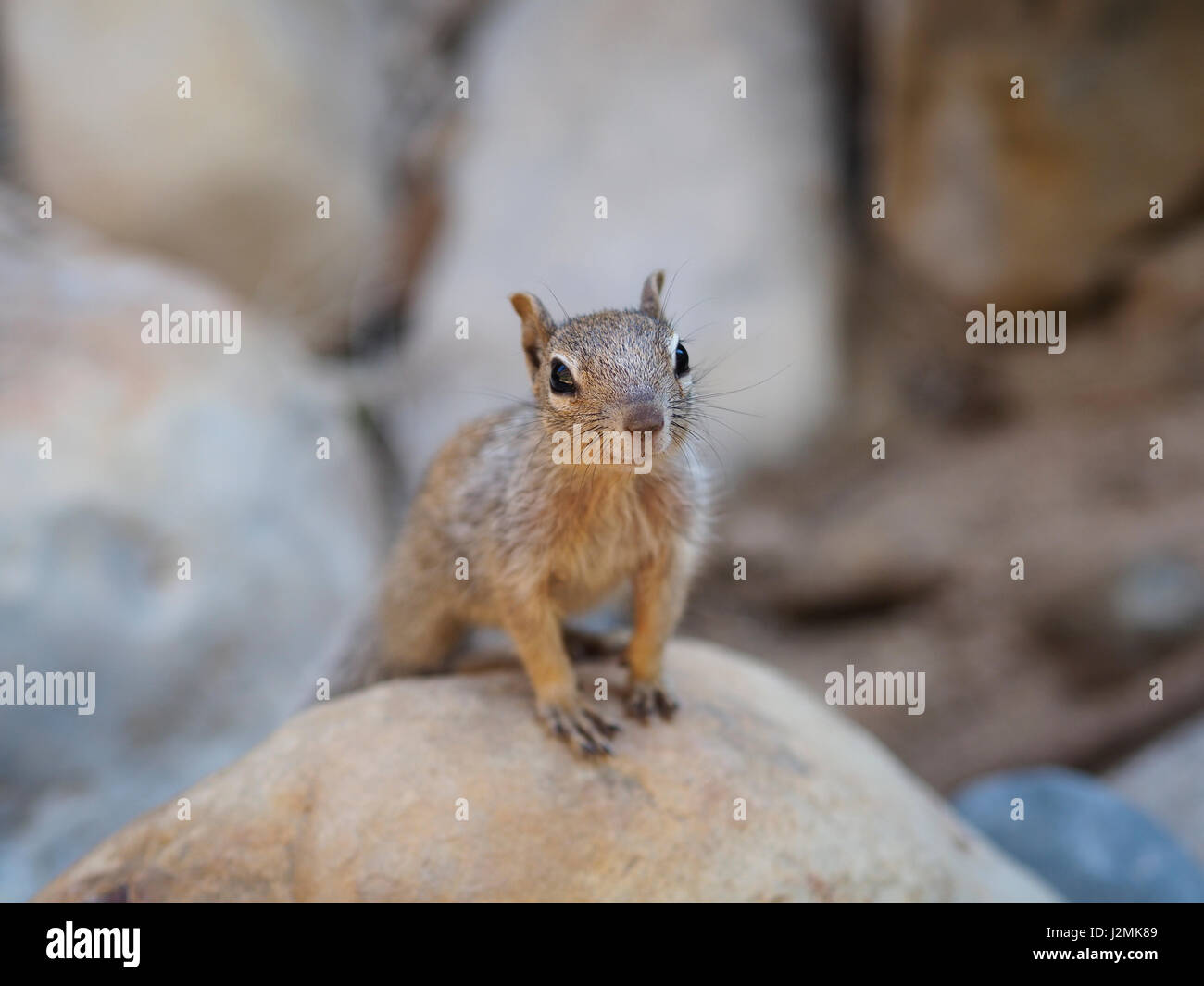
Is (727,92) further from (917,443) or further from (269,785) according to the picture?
(269,785)

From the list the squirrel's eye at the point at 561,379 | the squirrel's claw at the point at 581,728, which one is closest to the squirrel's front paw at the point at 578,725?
the squirrel's claw at the point at 581,728

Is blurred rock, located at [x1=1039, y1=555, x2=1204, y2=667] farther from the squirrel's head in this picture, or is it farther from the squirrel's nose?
the squirrel's nose

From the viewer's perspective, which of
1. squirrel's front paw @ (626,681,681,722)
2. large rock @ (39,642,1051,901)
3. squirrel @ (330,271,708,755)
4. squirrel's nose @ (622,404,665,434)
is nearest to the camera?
squirrel's nose @ (622,404,665,434)

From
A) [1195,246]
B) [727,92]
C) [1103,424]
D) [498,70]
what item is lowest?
[1103,424]

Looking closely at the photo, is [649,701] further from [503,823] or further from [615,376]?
[615,376]

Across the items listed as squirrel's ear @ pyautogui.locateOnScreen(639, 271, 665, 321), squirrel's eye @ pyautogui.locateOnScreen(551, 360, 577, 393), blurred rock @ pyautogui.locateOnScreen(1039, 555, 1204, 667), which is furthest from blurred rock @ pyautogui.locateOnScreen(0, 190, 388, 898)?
blurred rock @ pyautogui.locateOnScreen(1039, 555, 1204, 667)

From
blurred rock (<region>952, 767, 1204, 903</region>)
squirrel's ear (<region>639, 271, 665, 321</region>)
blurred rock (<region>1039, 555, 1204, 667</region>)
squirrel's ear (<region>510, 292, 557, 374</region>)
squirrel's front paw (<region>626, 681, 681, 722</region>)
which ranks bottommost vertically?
blurred rock (<region>952, 767, 1204, 903</region>)
